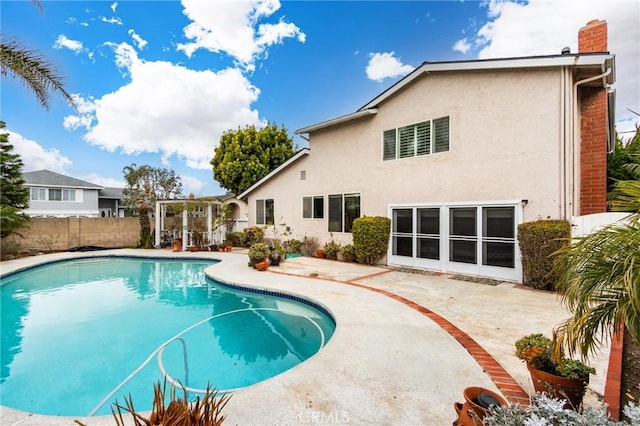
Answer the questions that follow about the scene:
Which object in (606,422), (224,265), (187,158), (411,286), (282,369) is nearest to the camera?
(606,422)

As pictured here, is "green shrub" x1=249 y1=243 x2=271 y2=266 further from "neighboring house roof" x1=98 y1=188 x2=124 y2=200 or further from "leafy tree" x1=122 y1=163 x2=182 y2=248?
"neighboring house roof" x1=98 y1=188 x2=124 y2=200

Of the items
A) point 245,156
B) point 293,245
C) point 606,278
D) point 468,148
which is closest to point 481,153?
point 468,148

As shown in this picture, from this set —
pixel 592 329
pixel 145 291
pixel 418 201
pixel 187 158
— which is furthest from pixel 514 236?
pixel 187 158

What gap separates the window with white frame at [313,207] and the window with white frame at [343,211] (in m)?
0.63

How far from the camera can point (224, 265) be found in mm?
12383

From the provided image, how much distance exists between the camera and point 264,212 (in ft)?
58.8

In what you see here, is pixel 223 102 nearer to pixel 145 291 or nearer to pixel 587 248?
pixel 145 291

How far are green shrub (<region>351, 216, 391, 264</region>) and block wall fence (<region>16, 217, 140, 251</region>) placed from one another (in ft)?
52.8

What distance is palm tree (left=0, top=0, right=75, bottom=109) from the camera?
6672 millimetres

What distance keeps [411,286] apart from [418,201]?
3691 millimetres

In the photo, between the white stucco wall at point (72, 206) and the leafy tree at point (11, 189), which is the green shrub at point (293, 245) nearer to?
the leafy tree at point (11, 189)

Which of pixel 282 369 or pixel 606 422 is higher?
pixel 606 422

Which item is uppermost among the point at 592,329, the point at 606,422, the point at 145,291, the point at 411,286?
the point at 592,329

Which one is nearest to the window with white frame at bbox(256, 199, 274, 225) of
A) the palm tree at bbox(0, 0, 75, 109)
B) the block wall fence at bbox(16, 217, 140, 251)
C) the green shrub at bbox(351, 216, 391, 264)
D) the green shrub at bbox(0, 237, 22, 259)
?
the green shrub at bbox(351, 216, 391, 264)
